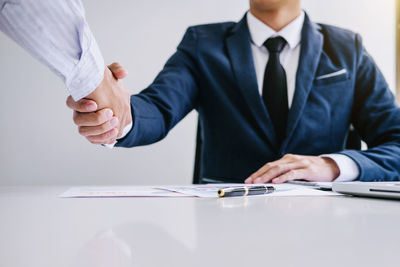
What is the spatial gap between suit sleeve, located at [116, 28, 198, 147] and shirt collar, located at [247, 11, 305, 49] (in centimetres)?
22

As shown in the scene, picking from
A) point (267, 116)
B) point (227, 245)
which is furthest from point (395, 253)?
point (267, 116)

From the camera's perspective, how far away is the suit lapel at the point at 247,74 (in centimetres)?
117

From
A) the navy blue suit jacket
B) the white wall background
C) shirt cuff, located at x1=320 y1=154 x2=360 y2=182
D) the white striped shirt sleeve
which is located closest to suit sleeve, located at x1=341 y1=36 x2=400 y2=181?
the navy blue suit jacket

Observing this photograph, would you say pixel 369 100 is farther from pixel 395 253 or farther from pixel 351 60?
pixel 395 253

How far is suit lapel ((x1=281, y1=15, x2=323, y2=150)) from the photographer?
3.79ft

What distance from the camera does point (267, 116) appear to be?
1.17 m

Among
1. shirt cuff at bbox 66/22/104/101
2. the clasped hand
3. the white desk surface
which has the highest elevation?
shirt cuff at bbox 66/22/104/101

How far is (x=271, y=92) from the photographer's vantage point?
1.23 metres

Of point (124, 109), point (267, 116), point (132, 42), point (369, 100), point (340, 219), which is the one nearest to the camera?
point (340, 219)

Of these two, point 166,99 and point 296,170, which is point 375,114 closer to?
point 296,170

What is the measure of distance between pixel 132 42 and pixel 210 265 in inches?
77.6

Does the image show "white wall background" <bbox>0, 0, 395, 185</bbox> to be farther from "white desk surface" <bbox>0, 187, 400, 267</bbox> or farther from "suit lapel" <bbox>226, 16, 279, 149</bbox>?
"white desk surface" <bbox>0, 187, 400, 267</bbox>

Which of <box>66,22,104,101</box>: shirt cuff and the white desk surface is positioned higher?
<box>66,22,104,101</box>: shirt cuff

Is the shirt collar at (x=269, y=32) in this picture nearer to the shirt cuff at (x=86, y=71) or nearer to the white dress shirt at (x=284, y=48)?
the white dress shirt at (x=284, y=48)
